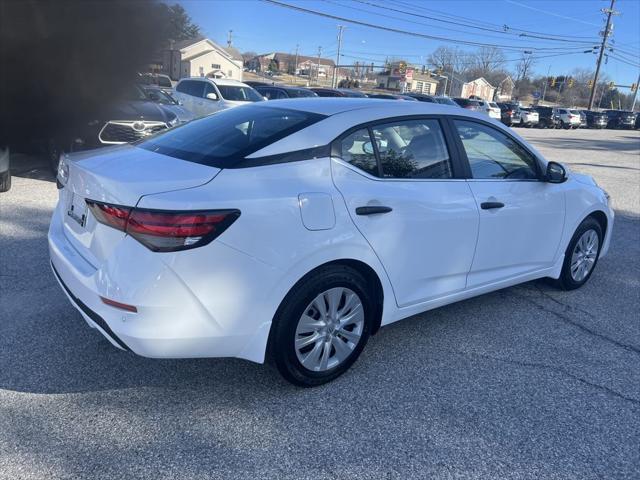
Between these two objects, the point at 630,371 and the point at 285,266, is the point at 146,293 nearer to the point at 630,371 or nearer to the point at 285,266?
the point at 285,266

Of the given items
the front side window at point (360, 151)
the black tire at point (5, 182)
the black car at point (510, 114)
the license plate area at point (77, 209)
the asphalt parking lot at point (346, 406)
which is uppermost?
the black car at point (510, 114)

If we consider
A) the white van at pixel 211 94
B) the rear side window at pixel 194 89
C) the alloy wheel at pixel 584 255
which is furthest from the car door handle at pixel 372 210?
the rear side window at pixel 194 89

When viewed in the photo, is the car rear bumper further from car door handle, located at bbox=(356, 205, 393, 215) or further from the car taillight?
car door handle, located at bbox=(356, 205, 393, 215)

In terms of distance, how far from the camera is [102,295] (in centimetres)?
243

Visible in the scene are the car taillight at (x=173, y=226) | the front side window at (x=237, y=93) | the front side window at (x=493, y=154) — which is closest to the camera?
the car taillight at (x=173, y=226)

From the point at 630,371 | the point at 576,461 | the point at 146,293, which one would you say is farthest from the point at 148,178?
the point at 630,371

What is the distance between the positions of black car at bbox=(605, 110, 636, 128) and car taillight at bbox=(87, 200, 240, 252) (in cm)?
5270

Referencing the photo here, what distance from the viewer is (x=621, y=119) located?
46.6 meters

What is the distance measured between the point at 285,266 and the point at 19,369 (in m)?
1.70

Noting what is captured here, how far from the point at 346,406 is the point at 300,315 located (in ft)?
1.86

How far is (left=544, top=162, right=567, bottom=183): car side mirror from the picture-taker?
399cm

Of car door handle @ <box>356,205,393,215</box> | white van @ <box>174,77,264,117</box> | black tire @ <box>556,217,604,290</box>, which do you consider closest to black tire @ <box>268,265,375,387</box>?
car door handle @ <box>356,205,393,215</box>

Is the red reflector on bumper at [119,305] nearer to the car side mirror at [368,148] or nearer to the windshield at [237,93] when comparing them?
the car side mirror at [368,148]

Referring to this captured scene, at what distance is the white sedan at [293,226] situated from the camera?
2.36 metres
